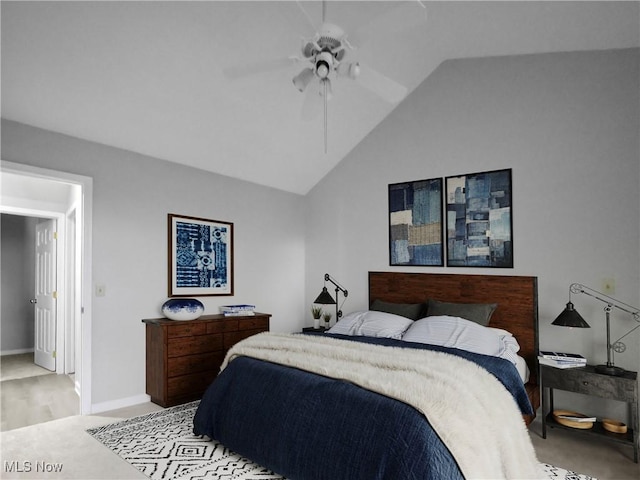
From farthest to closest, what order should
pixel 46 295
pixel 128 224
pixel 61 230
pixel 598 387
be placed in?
pixel 46 295
pixel 61 230
pixel 128 224
pixel 598 387

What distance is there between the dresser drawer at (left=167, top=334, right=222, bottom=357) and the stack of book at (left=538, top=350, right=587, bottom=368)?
288 cm

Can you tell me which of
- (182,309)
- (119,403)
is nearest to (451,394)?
(182,309)

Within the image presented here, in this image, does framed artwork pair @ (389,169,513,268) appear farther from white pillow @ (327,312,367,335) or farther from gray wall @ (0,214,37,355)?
gray wall @ (0,214,37,355)

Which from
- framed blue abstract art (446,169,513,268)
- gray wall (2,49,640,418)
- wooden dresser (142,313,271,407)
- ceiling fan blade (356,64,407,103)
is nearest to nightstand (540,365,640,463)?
gray wall (2,49,640,418)

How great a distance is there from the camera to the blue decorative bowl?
3.92m

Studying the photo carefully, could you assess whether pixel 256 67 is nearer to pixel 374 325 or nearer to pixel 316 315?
pixel 374 325

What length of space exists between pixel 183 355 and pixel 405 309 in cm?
218

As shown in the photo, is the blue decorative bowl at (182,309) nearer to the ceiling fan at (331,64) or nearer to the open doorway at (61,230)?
the open doorway at (61,230)

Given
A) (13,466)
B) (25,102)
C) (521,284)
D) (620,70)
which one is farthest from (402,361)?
(25,102)

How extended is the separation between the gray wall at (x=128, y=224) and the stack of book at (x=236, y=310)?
0.15m

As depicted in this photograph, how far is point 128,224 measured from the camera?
388cm

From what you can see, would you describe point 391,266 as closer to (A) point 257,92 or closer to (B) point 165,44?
(A) point 257,92

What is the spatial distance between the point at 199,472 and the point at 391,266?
286 centimetres

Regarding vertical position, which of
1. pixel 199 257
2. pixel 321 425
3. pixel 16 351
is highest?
pixel 199 257
